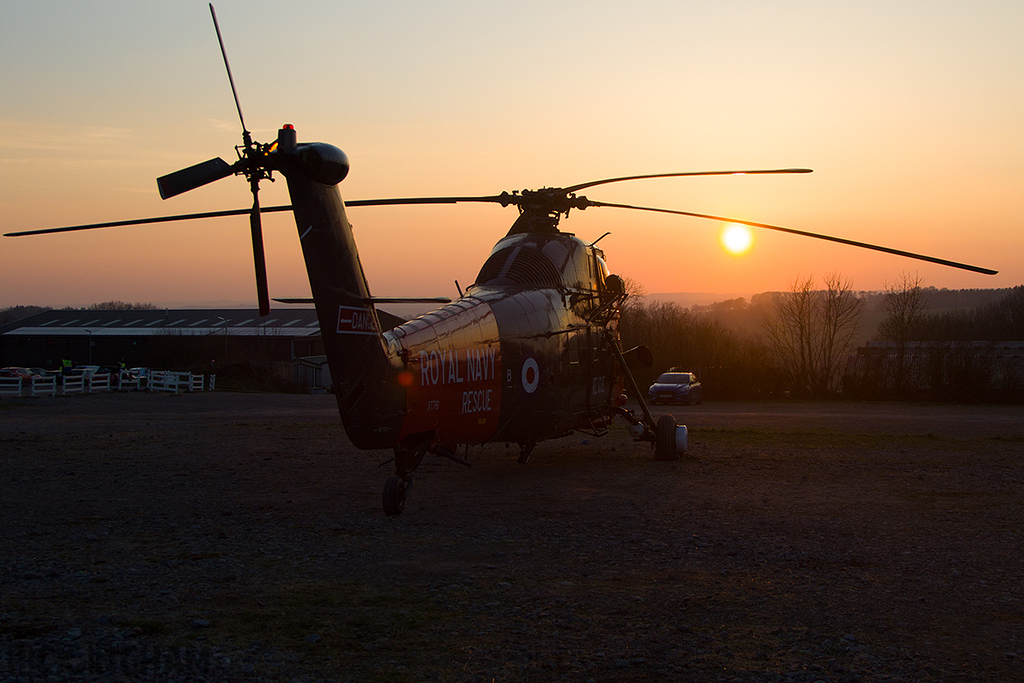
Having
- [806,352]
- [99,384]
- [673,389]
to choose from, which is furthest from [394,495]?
[806,352]

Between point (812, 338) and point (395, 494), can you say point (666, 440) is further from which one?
point (812, 338)

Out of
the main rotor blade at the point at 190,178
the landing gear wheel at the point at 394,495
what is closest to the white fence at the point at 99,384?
the landing gear wheel at the point at 394,495

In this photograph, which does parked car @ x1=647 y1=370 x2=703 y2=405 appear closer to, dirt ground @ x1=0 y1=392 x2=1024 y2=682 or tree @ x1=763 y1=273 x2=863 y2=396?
tree @ x1=763 y1=273 x2=863 y2=396

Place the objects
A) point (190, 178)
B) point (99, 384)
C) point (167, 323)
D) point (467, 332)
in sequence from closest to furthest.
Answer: point (190, 178) < point (467, 332) < point (99, 384) < point (167, 323)

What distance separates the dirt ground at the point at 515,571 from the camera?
6.14 meters

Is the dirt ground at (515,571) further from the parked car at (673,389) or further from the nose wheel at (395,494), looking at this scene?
the parked car at (673,389)

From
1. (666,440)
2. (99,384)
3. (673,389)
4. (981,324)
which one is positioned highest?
(981,324)

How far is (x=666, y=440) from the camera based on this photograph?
17328 mm

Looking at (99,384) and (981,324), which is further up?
(981,324)

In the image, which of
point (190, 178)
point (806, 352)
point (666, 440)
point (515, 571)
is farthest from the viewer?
point (806, 352)

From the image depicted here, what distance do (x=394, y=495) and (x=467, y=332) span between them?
8.22 feet

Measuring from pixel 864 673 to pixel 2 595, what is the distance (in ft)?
24.5

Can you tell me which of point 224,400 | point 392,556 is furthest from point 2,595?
point 224,400

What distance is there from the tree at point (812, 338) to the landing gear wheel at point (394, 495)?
2029 inches
